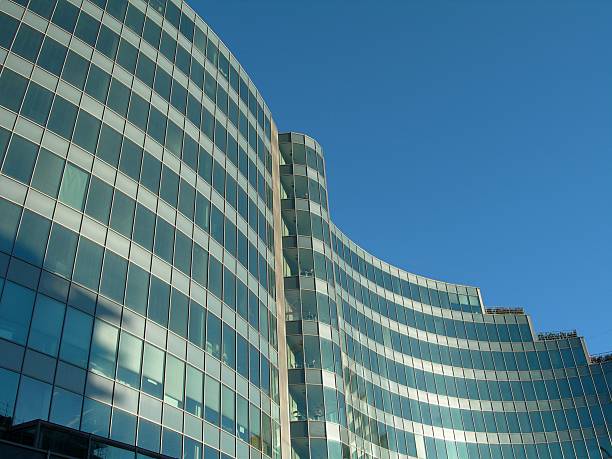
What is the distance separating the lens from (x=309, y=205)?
5034cm

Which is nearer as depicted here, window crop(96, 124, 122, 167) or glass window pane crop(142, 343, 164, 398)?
glass window pane crop(142, 343, 164, 398)

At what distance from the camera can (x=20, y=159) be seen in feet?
89.6

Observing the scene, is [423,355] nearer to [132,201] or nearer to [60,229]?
[132,201]

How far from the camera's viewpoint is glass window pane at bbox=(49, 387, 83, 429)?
24.2m

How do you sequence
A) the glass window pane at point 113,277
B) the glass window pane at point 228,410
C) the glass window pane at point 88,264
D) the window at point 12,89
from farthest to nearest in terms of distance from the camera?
the glass window pane at point 228,410
the glass window pane at point 113,277
the window at point 12,89
the glass window pane at point 88,264

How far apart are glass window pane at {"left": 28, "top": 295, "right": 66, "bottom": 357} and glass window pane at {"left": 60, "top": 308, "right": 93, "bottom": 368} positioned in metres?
0.29

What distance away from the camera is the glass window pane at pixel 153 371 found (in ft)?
94.2

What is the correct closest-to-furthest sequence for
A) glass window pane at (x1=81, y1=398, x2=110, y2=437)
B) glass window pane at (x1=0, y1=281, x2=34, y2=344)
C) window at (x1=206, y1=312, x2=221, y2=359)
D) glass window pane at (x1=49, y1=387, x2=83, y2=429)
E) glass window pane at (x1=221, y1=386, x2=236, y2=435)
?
glass window pane at (x1=0, y1=281, x2=34, y2=344)
glass window pane at (x1=49, y1=387, x2=83, y2=429)
glass window pane at (x1=81, y1=398, x2=110, y2=437)
glass window pane at (x1=221, y1=386, x2=236, y2=435)
window at (x1=206, y1=312, x2=221, y2=359)

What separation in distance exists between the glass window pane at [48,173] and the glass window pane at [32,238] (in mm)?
1431

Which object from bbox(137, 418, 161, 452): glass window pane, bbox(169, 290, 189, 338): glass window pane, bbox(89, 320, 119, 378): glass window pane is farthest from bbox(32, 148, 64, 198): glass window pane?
bbox(137, 418, 161, 452): glass window pane

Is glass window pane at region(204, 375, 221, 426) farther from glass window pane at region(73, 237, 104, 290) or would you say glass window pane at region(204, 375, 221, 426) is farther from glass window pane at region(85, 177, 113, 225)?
glass window pane at region(85, 177, 113, 225)

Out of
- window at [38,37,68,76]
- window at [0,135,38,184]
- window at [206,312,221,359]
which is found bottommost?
window at [206,312,221,359]

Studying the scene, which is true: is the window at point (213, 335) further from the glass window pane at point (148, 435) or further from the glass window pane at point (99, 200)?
the glass window pane at point (99, 200)

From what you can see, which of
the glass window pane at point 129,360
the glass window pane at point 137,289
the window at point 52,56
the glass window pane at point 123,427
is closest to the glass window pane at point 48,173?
the window at point 52,56
